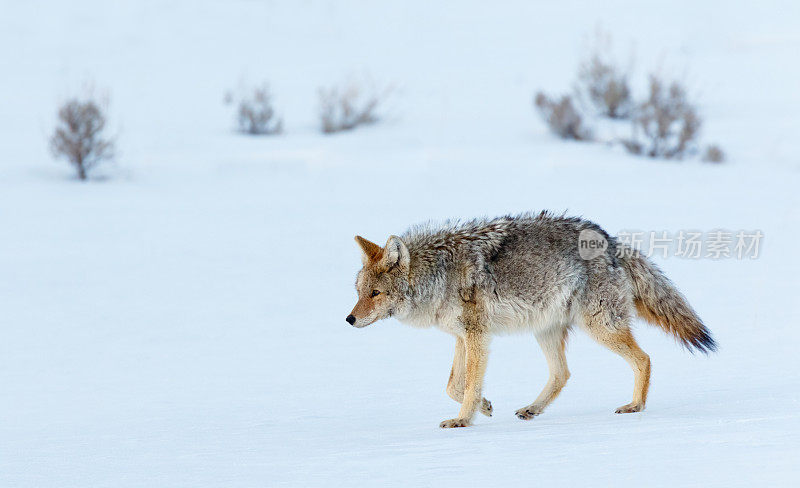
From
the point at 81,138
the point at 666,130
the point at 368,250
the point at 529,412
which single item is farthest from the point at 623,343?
the point at 666,130

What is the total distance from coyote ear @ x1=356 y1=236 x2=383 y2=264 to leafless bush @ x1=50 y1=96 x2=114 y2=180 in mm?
11752

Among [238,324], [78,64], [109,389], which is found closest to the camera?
[109,389]

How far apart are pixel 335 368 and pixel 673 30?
1013 inches

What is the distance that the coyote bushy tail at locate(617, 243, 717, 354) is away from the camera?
6598 mm

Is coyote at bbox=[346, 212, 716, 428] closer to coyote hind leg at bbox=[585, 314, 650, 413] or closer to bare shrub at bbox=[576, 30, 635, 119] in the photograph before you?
coyote hind leg at bbox=[585, 314, 650, 413]

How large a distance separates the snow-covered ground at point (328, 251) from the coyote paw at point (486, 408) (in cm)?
10

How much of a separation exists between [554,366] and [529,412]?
0.40 metres

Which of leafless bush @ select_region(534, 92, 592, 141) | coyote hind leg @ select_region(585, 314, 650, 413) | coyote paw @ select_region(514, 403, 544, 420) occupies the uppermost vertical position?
leafless bush @ select_region(534, 92, 592, 141)

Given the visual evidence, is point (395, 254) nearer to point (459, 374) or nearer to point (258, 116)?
point (459, 374)

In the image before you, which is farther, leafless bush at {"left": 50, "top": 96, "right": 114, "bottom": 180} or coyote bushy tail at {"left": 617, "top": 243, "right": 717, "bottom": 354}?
leafless bush at {"left": 50, "top": 96, "right": 114, "bottom": 180}

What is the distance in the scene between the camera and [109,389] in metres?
8.42

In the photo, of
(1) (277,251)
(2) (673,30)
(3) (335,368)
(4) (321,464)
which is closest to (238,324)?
(3) (335,368)

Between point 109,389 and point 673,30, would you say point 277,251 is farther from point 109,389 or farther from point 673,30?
point 673,30

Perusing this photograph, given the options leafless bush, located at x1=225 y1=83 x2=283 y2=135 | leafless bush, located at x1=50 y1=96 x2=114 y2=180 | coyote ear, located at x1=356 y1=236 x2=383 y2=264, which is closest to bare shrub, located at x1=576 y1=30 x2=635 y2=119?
leafless bush, located at x1=225 y1=83 x2=283 y2=135
